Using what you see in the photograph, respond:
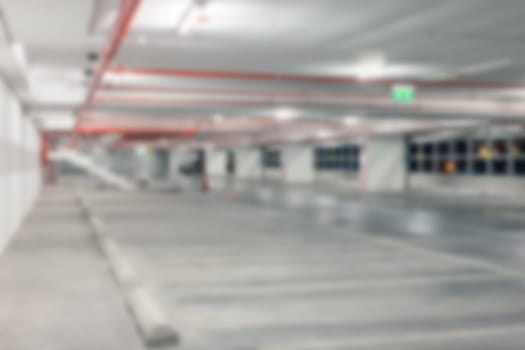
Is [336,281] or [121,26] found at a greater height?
[121,26]

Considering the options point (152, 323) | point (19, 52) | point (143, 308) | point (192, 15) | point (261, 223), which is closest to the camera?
point (152, 323)

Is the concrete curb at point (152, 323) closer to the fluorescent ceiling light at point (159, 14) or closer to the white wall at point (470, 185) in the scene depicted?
the fluorescent ceiling light at point (159, 14)

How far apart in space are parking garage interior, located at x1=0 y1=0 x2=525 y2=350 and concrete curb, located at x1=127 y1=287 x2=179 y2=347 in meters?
Answer: 0.02

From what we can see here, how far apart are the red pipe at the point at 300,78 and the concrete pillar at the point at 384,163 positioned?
2224 cm

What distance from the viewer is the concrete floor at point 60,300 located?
21.2ft

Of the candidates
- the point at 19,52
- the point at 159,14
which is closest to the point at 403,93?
the point at 159,14

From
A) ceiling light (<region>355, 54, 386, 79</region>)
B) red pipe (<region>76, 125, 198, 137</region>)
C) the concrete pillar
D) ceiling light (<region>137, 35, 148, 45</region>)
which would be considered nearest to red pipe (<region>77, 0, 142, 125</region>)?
ceiling light (<region>137, 35, 148, 45</region>)

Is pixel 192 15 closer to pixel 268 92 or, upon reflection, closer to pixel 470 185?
pixel 268 92

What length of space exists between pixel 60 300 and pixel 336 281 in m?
4.11

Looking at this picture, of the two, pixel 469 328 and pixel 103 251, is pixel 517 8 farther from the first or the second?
pixel 103 251

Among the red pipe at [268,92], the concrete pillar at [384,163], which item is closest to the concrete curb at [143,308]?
the red pipe at [268,92]

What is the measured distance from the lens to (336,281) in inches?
380

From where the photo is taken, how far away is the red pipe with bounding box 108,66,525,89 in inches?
594

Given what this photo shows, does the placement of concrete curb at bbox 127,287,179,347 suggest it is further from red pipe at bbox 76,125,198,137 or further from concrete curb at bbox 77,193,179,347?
red pipe at bbox 76,125,198,137
